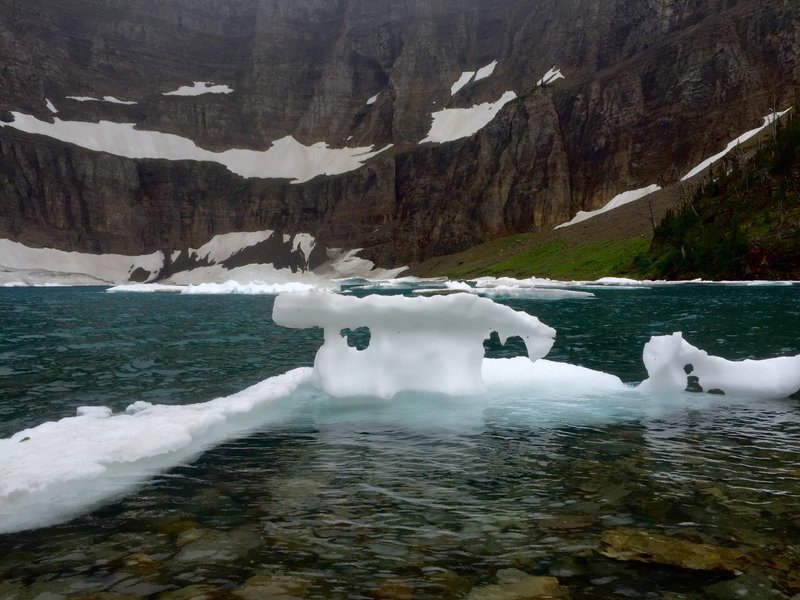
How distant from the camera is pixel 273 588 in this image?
5215mm

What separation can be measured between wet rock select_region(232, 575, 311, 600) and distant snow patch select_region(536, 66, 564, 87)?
170952 mm

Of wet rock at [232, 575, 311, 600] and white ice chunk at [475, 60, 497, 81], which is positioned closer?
wet rock at [232, 575, 311, 600]

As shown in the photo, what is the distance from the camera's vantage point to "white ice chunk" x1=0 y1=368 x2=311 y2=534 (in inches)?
286

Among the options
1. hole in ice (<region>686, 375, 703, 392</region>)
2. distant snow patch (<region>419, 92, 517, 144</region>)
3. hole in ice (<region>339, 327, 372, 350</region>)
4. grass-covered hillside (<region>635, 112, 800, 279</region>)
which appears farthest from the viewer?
distant snow patch (<region>419, 92, 517, 144</region>)

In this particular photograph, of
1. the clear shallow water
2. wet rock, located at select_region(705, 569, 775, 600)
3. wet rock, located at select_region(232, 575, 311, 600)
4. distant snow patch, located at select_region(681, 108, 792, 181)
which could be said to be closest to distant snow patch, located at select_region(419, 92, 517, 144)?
distant snow patch, located at select_region(681, 108, 792, 181)

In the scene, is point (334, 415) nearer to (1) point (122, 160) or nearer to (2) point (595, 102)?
(2) point (595, 102)

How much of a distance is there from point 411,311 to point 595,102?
151m

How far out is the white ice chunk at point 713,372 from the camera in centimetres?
1348

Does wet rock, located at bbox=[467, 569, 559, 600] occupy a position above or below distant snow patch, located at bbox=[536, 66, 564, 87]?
below

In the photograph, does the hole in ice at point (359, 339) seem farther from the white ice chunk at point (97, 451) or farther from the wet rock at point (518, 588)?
the wet rock at point (518, 588)

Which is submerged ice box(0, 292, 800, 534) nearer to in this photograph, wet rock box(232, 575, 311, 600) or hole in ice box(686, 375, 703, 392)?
hole in ice box(686, 375, 703, 392)

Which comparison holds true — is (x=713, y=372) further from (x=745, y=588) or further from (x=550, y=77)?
(x=550, y=77)

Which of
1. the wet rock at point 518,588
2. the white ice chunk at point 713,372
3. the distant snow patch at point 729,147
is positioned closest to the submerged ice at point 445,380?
the white ice chunk at point 713,372

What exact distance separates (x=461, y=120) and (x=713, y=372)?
602ft
